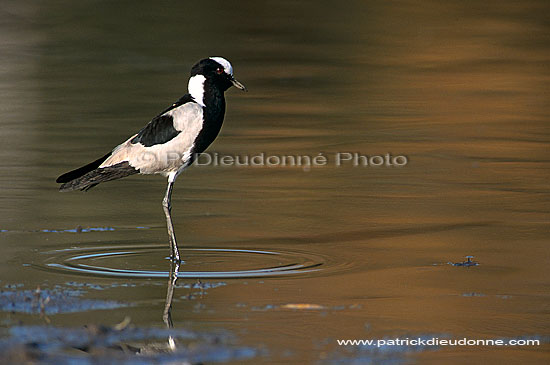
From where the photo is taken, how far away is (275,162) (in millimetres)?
10375

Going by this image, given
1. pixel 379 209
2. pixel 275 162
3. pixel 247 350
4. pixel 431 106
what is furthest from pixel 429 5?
pixel 247 350

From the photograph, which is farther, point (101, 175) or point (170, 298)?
point (101, 175)

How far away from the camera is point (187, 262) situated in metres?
6.86

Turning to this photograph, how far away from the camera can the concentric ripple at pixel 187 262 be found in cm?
651

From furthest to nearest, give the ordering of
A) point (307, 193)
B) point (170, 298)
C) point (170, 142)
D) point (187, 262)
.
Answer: point (307, 193) → point (170, 142) → point (187, 262) → point (170, 298)

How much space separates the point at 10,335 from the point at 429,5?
19385 millimetres

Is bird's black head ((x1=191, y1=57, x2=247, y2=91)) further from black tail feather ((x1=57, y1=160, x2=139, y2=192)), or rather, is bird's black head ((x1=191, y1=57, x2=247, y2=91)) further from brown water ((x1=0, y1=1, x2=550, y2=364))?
brown water ((x1=0, y1=1, x2=550, y2=364))

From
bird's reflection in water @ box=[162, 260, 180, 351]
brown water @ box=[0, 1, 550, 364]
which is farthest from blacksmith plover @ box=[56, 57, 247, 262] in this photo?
bird's reflection in water @ box=[162, 260, 180, 351]

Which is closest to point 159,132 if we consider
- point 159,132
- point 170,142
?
point 159,132

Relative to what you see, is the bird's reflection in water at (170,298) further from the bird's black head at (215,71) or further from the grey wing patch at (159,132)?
the bird's black head at (215,71)

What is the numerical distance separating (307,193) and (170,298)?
11.0 feet

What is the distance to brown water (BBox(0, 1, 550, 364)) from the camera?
563 cm

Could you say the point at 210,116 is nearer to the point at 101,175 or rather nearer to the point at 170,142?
the point at 170,142

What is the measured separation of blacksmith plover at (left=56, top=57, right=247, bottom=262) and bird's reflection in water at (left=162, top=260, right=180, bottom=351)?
76 centimetres
